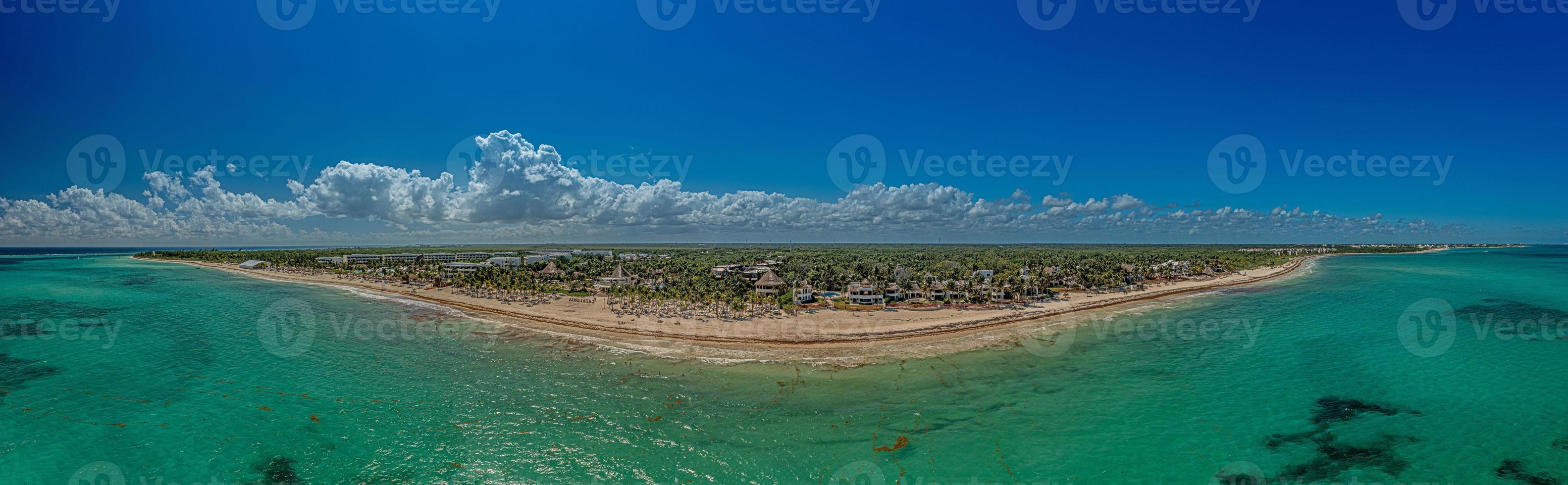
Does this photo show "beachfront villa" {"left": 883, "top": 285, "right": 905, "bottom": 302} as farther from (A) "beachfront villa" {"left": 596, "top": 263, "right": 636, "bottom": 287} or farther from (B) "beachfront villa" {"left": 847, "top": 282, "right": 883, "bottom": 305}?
(A) "beachfront villa" {"left": 596, "top": 263, "right": 636, "bottom": 287}

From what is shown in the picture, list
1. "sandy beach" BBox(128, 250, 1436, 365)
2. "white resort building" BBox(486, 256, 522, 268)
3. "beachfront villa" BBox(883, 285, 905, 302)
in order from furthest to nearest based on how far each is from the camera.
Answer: "white resort building" BBox(486, 256, 522, 268) → "beachfront villa" BBox(883, 285, 905, 302) → "sandy beach" BBox(128, 250, 1436, 365)

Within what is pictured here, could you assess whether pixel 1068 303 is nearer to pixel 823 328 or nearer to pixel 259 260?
pixel 823 328

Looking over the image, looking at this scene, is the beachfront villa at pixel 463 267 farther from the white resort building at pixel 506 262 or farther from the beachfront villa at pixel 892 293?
the beachfront villa at pixel 892 293

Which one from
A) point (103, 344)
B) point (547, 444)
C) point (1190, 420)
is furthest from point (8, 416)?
point (1190, 420)

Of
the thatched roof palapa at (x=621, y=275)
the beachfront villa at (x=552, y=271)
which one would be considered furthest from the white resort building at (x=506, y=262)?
the thatched roof palapa at (x=621, y=275)

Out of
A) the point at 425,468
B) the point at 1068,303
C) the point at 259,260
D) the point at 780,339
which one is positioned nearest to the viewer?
the point at 425,468

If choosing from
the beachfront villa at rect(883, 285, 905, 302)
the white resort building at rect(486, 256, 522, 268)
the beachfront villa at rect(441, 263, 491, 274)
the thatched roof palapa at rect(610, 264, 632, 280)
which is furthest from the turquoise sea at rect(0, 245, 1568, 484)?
the white resort building at rect(486, 256, 522, 268)

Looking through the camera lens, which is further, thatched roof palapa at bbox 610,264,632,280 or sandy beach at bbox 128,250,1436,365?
thatched roof palapa at bbox 610,264,632,280

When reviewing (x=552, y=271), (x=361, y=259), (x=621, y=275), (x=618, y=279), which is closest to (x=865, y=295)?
(x=618, y=279)
